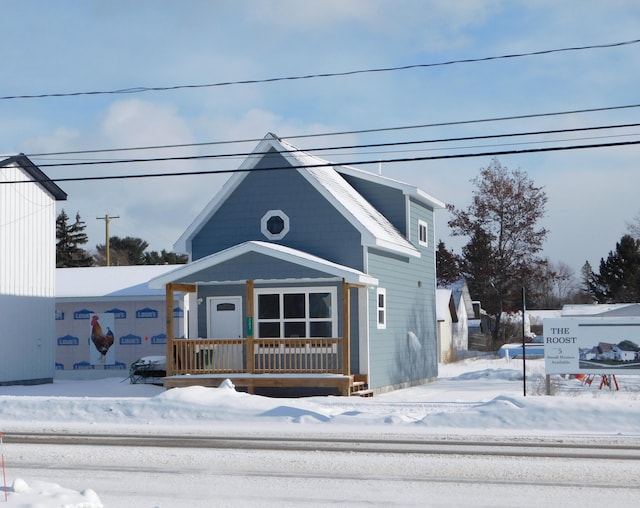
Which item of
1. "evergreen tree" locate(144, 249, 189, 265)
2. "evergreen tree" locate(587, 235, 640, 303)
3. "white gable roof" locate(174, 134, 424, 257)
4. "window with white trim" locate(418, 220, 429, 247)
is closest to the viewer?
"white gable roof" locate(174, 134, 424, 257)

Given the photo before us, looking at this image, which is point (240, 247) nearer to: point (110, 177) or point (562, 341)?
point (110, 177)

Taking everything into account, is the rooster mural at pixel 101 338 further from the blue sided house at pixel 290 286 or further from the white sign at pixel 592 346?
the white sign at pixel 592 346

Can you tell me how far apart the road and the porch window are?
987 cm

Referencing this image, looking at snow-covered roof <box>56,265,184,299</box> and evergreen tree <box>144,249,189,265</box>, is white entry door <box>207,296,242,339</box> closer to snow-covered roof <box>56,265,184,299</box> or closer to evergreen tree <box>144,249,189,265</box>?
snow-covered roof <box>56,265,184,299</box>

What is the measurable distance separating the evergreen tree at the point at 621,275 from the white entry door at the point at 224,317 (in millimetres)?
54923

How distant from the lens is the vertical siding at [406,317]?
2678 centimetres

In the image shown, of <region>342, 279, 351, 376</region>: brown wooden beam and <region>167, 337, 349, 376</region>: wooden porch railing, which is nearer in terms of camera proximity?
<region>342, 279, 351, 376</region>: brown wooden beam

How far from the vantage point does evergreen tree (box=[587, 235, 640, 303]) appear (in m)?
76.3

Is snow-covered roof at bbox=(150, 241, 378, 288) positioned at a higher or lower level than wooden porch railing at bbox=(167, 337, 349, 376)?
higher

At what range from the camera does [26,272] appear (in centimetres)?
3023

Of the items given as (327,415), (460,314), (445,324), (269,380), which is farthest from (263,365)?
(460,314)

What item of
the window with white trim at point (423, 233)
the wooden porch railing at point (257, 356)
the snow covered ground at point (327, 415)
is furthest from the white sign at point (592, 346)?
the window with white trim at point (423, 233)

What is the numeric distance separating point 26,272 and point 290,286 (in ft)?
31.4

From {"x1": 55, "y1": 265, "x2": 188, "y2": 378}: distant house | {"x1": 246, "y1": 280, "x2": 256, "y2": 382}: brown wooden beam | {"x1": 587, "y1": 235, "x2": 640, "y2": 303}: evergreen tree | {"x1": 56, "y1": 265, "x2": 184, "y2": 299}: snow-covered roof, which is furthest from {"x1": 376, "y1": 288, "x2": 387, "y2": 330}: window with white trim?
{"x1": 587, "y1": 235, "x2": 640, "y2": 303}: evergreen tree
